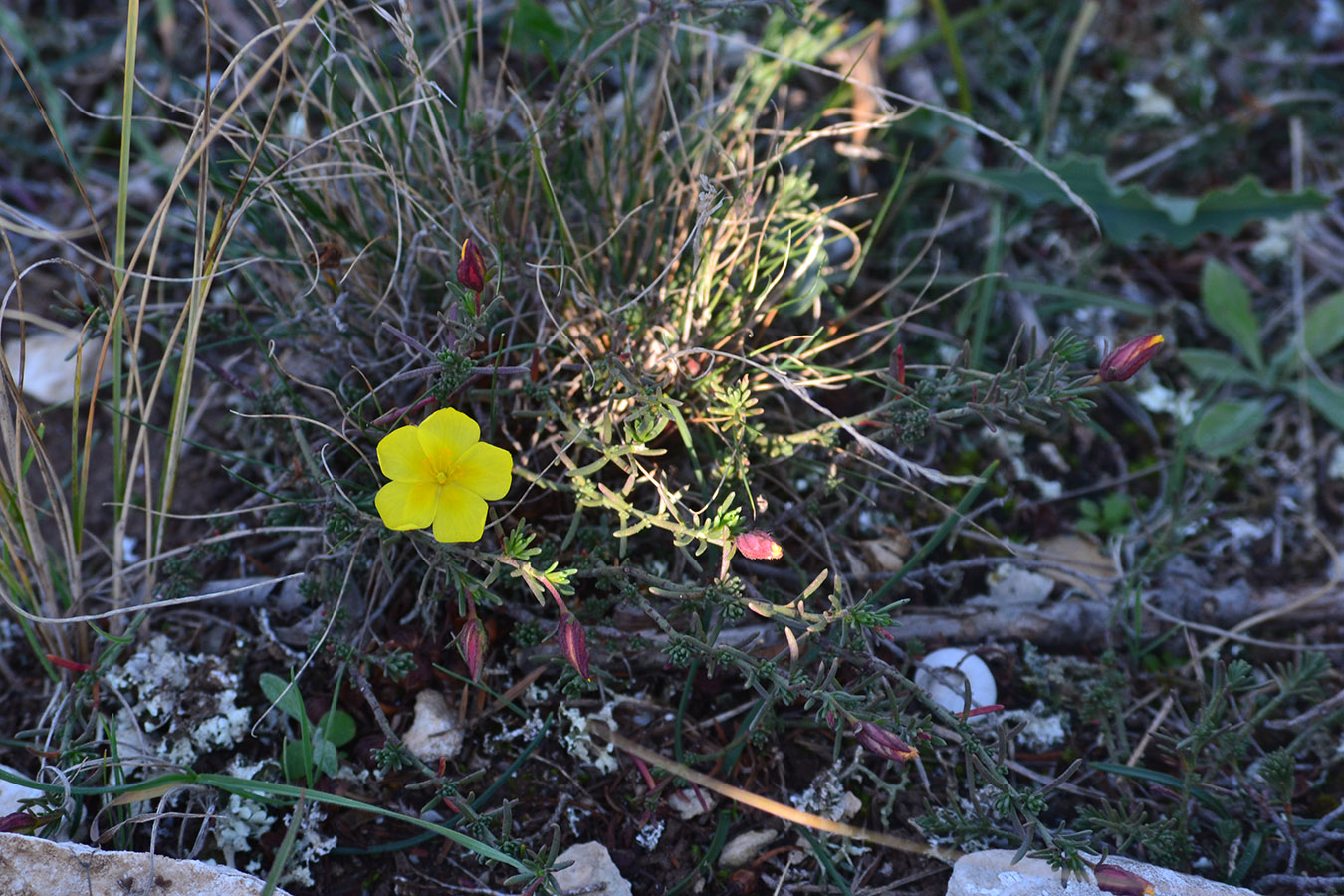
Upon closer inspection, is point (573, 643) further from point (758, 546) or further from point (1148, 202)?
point (1148, 202)

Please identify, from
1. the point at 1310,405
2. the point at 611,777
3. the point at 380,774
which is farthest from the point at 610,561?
the point at 1310,405

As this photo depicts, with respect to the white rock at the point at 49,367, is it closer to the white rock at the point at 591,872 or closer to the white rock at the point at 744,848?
the white rock at the point at 591,872

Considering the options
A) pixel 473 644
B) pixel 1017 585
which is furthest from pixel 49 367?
pixel 1017 585

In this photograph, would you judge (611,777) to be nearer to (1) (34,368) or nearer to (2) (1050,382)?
(2) (1050,382)

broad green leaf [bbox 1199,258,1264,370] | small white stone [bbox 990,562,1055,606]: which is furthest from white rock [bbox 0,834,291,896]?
broad green leaf [bbox 1199,258,1264,370]

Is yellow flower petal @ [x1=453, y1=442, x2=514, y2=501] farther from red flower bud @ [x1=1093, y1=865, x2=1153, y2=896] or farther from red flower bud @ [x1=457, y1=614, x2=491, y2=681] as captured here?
red flower bud @ [x1=1093, y1=865, x2=1153, y2=896]

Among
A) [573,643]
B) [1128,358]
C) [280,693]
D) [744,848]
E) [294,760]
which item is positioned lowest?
[744,848]
